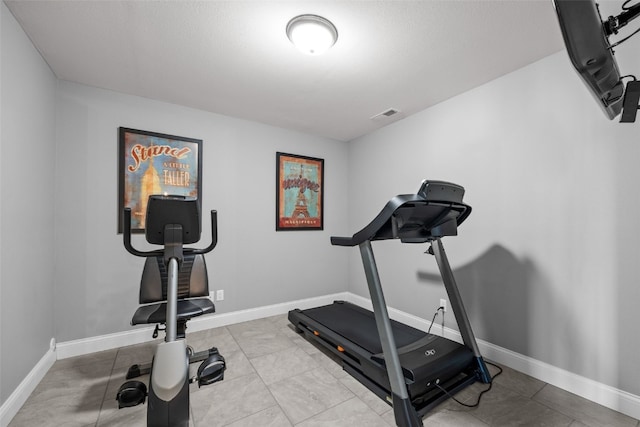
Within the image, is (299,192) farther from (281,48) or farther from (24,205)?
(24,205)

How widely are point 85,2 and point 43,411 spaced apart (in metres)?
2.47

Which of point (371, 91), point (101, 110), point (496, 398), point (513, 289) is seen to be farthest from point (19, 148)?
point (513, 289)

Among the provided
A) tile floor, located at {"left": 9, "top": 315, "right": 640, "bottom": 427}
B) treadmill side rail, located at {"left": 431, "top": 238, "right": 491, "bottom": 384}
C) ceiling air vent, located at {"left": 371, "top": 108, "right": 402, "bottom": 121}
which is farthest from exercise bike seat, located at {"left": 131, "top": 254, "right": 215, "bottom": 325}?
ceiling air vent, located at {"left": 371, "top": 108, "right": 402, "bottom": 121}

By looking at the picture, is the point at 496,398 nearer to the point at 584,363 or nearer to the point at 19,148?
the point at 584,363

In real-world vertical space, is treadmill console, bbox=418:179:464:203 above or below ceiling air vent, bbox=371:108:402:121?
below

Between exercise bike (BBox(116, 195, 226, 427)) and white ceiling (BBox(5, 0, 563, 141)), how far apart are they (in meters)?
1.18

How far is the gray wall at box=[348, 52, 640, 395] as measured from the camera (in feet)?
5.52

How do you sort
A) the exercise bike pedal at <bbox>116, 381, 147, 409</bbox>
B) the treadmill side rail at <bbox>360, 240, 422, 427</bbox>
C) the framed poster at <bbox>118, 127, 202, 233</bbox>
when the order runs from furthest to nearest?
1. the framed poster at <bbox>118, 127, 202, 233</bbox>
2. the exercise bike pedal at <bbox>116, 381, 147, 409</bbox>
3. the treadmill side rail at <bbox>360, 240, 422, 427</bbox>

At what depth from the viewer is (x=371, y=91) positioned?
8.39 feet

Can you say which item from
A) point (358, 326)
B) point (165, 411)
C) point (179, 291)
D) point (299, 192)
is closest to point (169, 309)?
point (165, 411)

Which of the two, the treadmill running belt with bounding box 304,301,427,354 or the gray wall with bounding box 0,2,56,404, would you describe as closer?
the gray wall with bounding box 0,2,56,404

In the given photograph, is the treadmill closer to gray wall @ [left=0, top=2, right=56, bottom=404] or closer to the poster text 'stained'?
the poster text 'stained'

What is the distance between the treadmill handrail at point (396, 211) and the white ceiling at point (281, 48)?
3.49ft

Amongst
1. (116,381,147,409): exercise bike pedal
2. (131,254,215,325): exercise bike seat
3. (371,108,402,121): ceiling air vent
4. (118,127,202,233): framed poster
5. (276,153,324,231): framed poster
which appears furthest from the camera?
(276,153,324,231): framed poster
